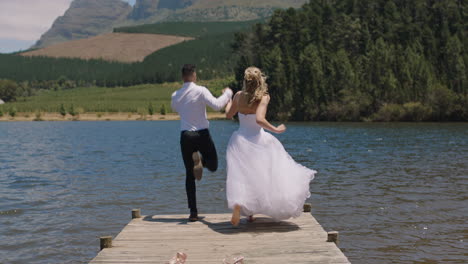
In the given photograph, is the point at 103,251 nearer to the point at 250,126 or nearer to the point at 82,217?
the point at 250,126

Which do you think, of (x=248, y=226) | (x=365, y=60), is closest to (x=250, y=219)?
(x=248, y=226)

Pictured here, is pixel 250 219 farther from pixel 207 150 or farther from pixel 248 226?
pixel 207 150

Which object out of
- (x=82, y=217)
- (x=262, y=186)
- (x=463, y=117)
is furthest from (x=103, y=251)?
(x=463, y=117)

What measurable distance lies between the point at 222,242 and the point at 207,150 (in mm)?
2301

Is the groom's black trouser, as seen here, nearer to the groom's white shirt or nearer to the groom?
the groom

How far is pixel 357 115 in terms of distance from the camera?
111 m

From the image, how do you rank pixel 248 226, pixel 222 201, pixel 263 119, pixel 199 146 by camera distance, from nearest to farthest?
pixel 263 119 → pixel 248 226 → pixel 199 146 → pixel 222 201

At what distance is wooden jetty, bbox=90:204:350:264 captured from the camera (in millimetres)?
9789

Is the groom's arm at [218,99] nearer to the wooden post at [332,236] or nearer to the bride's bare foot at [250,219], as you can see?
the bride's bare foot at [250,219]

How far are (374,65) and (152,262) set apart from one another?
358ft

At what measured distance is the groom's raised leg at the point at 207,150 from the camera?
12246mm

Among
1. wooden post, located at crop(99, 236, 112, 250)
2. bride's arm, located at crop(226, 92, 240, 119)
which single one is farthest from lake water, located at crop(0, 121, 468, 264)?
bride's arm, located at crop(226, 92, 240, 119)

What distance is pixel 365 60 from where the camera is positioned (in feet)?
401

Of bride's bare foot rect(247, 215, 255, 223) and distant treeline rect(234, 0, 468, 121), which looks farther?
distant treeline rect(234, 0, 468, 121)
